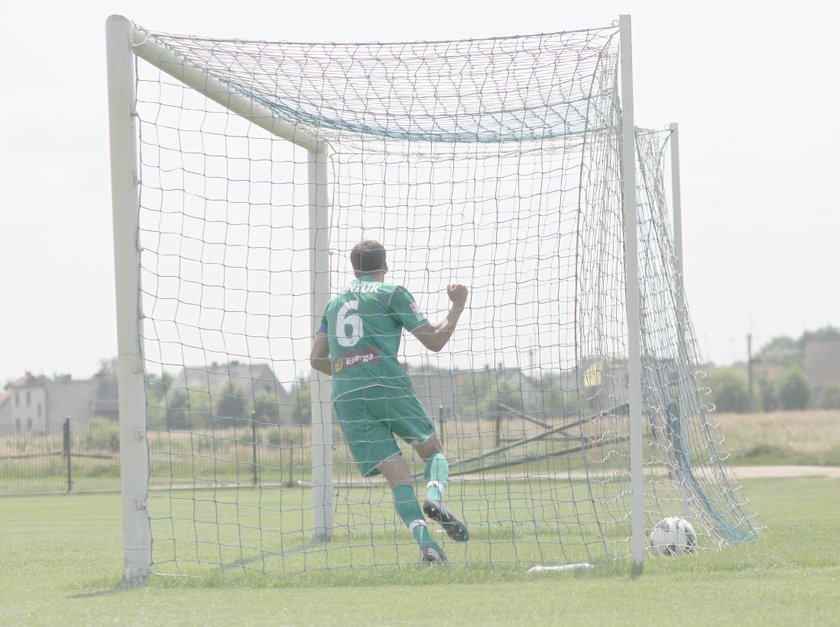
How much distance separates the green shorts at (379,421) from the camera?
7.63 metres

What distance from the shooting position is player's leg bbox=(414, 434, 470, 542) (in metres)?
6.99

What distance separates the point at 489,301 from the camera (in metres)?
8.28

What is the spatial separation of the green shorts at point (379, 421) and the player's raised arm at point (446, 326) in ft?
1.23

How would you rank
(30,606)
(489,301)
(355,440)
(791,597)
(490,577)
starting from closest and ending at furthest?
(791,597)
(30,606)
(490,577)
(355,440)
(489,301)

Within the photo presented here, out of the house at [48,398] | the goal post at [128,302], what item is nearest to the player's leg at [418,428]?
the goal post at [128,302]

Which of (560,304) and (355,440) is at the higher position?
(560,304)

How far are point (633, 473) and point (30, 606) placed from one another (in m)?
3.41

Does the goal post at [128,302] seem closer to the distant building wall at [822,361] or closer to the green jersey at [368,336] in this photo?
the green jersey at [368,336]

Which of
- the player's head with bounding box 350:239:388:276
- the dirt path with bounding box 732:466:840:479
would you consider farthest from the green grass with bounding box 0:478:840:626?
the dirt path with bounding box 732:466:840:479

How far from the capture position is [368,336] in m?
7.69

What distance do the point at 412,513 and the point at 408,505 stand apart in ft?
0.21

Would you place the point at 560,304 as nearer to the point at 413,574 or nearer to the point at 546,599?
the point at 413,574

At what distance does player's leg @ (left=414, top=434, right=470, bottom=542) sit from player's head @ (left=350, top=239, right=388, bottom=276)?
1.14 m

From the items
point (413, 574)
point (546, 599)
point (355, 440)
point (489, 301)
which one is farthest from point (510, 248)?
point (546, 599)
